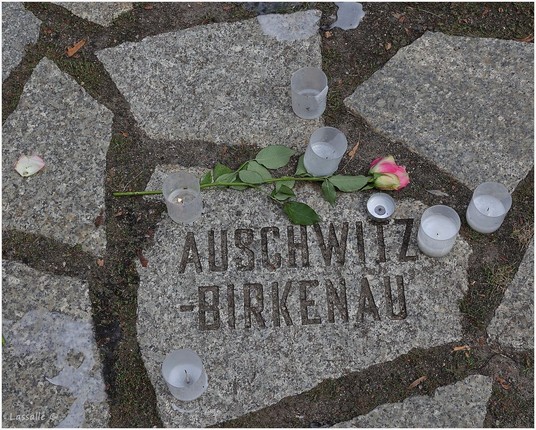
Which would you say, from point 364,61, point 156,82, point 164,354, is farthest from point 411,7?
point 164,354

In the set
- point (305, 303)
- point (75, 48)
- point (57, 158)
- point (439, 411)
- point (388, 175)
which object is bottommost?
point (439, 411)

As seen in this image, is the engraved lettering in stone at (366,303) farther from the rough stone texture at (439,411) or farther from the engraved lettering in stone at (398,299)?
the rough stone texture at (439,411)

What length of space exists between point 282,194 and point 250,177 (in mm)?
132

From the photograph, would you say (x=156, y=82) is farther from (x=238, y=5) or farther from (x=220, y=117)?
(x=238, y=5)

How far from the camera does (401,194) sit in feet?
8.23

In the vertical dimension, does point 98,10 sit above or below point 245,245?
above

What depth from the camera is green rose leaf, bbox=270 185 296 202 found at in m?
2.47

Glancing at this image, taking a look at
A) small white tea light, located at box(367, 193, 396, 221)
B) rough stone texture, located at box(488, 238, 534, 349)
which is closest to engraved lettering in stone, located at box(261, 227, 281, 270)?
small white tea light, located at box(367, 193, 396, 221)

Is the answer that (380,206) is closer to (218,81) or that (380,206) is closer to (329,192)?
(329,192)

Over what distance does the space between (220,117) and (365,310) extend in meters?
0.93

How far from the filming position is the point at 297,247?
2.42 meters

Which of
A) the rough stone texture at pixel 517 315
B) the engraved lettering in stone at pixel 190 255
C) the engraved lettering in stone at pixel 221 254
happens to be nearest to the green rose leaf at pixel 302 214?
the engraved lettering in stone at pixel 221 254

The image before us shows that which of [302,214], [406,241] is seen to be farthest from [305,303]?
[406,241]

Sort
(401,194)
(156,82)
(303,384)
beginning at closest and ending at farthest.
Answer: (303,384), (401,194), (156,82)
